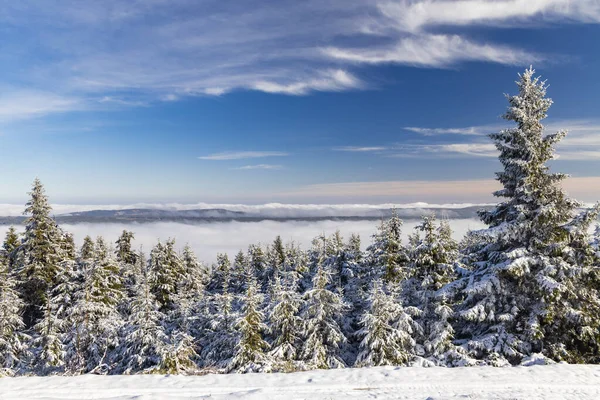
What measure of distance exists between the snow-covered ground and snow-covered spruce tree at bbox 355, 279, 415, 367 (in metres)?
7.83

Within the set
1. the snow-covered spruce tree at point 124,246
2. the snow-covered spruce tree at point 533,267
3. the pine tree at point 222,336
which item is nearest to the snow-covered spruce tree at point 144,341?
the pine tree at point 222,336

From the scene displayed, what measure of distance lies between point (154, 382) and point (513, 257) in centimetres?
1348

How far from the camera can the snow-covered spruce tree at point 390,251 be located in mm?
24656

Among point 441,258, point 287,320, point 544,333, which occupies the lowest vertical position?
point 287,320

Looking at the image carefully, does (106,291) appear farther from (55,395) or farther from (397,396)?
(397,396)

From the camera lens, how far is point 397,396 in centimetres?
927

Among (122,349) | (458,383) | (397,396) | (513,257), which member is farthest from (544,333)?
(122,349)

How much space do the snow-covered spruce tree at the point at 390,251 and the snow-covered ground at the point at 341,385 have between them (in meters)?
13.4

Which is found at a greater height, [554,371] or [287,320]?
[554,371]

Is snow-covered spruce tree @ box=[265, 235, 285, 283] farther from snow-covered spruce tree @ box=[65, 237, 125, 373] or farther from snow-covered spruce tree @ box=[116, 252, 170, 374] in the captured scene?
snow-covered spruce tree @ box=[116, 252, 170, 374]

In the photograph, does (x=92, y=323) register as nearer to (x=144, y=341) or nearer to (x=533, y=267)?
(x=144, y=341)

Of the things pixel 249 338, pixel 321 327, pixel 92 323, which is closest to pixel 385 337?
pixel 321 327

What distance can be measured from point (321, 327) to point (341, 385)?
496 inches

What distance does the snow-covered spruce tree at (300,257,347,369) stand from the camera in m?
21.0
